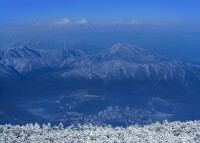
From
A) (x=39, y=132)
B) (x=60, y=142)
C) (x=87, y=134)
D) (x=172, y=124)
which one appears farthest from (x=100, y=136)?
(x=172, y=124)

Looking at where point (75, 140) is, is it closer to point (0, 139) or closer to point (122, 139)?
point (122, 139)

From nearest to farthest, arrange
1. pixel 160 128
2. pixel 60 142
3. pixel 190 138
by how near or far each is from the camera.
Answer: pixel 60 142
pixel 190 138
pixel 160 128

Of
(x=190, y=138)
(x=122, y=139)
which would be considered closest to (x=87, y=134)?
(x=122, y=139)

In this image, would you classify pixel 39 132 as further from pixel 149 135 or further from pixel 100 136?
pixel 149 135

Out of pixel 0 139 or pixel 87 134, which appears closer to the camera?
pixel 0 139

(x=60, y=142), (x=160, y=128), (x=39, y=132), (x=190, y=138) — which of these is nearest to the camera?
(x=60, y=142)

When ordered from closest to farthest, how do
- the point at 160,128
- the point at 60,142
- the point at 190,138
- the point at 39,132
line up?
the point at 60,142, the point at 190,138, the point at 39,132, the point at 160,128
